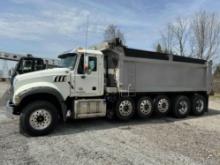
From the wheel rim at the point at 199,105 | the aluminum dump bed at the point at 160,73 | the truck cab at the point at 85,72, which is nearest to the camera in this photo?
the truck cab at the point at 85,72

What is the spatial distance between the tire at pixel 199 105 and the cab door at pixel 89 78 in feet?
15.9

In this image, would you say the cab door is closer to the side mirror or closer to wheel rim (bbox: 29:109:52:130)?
the side mirror

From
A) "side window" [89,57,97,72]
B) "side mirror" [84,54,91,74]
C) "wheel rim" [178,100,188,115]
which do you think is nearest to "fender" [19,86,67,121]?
"side mirror" [84,54,91,74]

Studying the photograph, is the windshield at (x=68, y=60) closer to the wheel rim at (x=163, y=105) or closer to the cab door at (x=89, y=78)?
the cab door at (x=89, y=78)

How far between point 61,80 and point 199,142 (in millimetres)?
4336

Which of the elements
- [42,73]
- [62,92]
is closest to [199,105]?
[62,92]

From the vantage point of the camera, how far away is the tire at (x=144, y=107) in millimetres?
9711

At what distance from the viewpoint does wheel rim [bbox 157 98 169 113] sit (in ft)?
33.7

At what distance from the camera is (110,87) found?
29.9ft

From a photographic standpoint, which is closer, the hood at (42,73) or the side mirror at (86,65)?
the hood at (42,73)

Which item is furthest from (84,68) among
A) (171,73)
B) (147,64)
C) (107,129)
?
(171,73)

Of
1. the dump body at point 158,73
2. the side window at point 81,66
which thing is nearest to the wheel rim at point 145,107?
the dump body at point 158,73

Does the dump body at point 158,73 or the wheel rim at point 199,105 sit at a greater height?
the dump body at point 158,73

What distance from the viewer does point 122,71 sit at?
916cm
